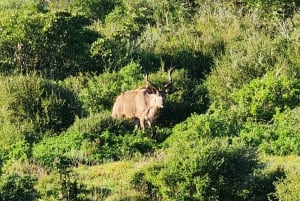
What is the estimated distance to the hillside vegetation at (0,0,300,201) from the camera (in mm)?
11867

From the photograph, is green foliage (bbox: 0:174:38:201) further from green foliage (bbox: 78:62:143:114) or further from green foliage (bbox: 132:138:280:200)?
green foliage (bbox: 78:62:143:114)

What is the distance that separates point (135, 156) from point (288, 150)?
3621mm

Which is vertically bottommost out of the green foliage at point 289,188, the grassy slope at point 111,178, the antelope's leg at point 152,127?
the antelope's leg at point 152,127

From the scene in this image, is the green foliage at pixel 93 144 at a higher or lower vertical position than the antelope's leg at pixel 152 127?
higher

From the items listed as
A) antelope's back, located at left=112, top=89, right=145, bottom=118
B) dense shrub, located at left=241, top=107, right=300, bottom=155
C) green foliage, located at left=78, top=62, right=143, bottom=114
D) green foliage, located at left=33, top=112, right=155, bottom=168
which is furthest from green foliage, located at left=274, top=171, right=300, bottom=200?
green foliage, located at left=78, top=62, right=143, bottom=114

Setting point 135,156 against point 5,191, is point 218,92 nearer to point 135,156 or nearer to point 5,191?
point 135,156

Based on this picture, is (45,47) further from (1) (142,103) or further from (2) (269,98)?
(2) (269,98)

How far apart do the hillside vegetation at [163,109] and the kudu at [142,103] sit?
512 mm

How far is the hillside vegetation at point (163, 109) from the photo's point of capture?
38.9 ft

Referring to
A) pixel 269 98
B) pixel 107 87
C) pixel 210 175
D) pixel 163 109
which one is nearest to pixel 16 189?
pixel 210 175

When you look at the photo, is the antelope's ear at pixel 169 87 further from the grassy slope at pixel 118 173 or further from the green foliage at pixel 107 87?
the grassy slope at pixel 118 173

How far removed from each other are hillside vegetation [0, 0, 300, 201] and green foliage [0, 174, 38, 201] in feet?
0.06

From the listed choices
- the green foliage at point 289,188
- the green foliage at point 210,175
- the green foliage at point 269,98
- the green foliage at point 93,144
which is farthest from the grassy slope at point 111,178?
the green foliage at point 269,98

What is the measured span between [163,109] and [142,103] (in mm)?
706
